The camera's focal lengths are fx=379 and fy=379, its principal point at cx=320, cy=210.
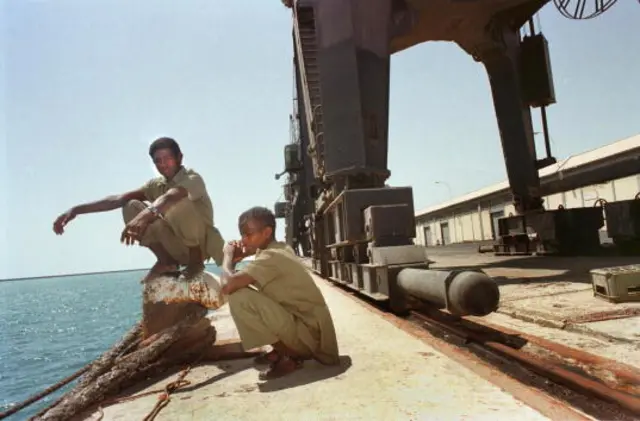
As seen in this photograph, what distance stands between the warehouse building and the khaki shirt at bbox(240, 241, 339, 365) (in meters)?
8.10

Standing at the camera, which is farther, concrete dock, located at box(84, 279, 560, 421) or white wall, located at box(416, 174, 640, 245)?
white wall, located at box(416, 174, 640, 245)

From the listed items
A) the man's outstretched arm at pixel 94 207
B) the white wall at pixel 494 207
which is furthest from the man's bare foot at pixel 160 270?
the white wall at pixel 494 207

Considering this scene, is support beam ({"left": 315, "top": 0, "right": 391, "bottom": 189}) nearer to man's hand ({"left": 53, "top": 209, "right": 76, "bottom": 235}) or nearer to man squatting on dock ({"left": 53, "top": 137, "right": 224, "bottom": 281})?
man squatting on dock ({"left": 53, "top": 137, "right": 224, "bottom": 281})

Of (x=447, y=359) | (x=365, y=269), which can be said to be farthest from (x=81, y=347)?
(x=447, y=359)

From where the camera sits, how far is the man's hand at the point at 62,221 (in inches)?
114

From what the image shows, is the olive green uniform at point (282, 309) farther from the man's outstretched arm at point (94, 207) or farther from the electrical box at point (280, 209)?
the electrical box at point (280, 209)

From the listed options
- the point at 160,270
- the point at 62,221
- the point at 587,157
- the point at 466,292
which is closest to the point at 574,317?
the point at 466,292

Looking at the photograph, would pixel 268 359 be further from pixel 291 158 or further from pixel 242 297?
pixel 291 158

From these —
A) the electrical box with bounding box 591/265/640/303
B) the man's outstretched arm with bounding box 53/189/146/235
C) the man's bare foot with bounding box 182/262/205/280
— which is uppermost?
the man's outstretched arm with bounding box 53/189/146/235

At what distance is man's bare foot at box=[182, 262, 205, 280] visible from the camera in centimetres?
306

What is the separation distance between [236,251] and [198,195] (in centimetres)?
70

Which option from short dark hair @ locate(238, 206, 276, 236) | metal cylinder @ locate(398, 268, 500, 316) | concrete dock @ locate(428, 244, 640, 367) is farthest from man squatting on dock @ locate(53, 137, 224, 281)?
concrete dock @ locate(428, 244, 640, 367)

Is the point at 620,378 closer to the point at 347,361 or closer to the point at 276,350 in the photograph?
the point at 347,361

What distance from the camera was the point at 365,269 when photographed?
452 centimetres
